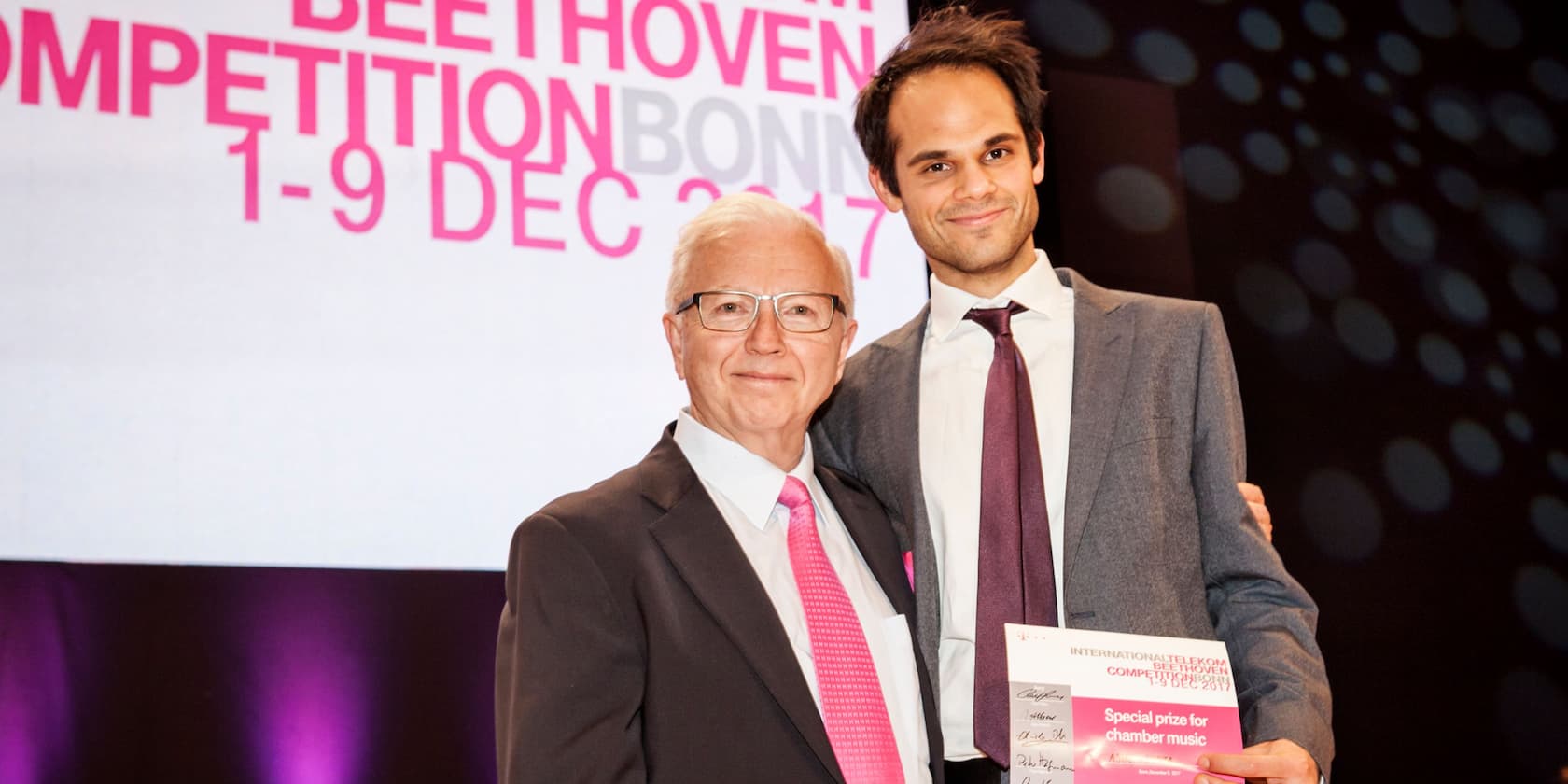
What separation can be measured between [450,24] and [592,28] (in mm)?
339

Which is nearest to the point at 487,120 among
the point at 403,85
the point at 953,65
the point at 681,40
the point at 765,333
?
the point at 403,85

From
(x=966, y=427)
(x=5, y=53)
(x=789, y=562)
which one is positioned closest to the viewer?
(x=789, y=562)

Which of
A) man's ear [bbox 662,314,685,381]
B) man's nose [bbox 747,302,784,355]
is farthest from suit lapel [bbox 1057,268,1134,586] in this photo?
man's ear [bbox 662,314,685,381]

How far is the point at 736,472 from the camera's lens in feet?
6.19

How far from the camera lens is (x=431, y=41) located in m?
3.37

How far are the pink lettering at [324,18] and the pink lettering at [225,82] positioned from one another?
13 centimetres

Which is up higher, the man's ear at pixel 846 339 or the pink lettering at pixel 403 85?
the pink lettering at pixel 403 85

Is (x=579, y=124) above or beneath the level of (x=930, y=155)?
above

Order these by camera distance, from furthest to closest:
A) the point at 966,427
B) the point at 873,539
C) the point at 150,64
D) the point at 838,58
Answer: the point at 838,58, the point at 150,64, the point at 966,427, the point at 873,539

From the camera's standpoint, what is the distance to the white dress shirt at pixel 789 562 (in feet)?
5.88

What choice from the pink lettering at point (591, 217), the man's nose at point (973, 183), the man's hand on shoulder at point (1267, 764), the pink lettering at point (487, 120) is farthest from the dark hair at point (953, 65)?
the pink lettering at point (487, 120)

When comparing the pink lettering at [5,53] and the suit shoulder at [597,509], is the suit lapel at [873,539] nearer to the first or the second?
the suit shoulder at [597,509]

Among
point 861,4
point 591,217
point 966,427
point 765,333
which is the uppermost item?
point 861,4

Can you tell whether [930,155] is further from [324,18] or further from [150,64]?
[150,64]
